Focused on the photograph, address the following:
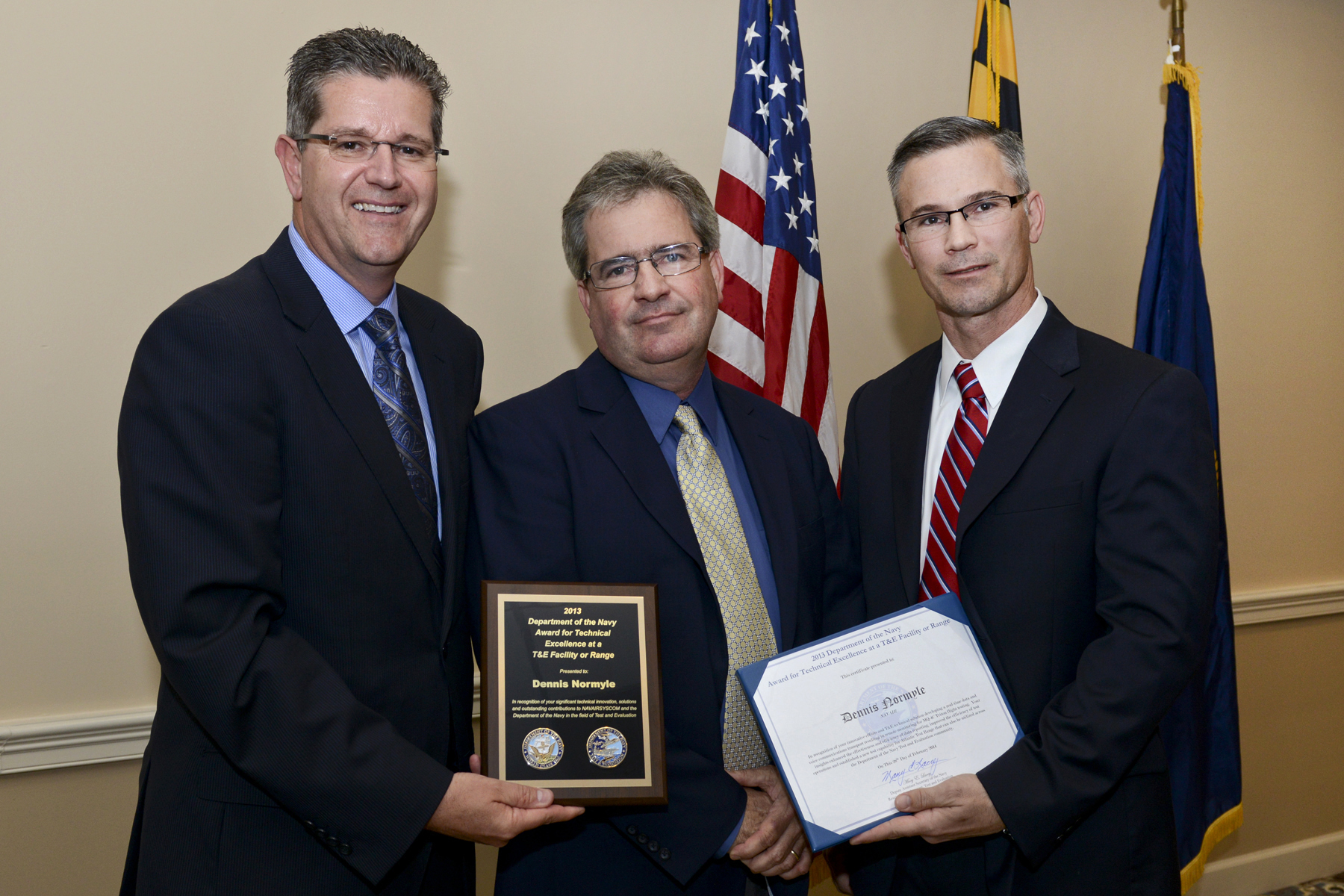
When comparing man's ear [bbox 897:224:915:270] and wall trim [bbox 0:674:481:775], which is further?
wall trim [bbox 0:674:481:775]

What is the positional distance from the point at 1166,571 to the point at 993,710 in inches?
16.0

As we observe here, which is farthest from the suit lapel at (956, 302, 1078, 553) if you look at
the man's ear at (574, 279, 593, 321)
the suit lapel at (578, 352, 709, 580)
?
the man's ear at (574, 279, 593, 321)

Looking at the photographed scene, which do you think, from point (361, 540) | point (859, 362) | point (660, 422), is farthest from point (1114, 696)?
point (859, 362)

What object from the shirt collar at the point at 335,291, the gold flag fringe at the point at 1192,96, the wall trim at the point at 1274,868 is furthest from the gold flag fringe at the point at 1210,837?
the shirt collar at the point at 335,291

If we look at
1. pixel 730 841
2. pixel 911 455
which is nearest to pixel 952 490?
pixel 911 455

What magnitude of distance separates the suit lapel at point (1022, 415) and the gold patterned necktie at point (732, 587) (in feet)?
1.38

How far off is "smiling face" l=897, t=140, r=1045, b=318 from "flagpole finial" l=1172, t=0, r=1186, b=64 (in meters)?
2.11

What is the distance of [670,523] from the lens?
190 centimetres

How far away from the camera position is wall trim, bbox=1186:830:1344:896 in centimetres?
412

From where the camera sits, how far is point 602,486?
1932 millimetres

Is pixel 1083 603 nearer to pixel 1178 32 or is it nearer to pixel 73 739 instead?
pixel 73 739

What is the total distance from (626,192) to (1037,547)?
3.57 ft

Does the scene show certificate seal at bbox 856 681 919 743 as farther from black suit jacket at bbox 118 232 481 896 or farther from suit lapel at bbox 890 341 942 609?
black suit jacket at bbox 118 232 481 896

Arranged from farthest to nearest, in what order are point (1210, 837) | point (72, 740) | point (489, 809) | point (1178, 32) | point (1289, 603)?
point (1289, 603) < point (1178, 32) < point (1210, 837) < point (72, 740) < point (489, 809)
